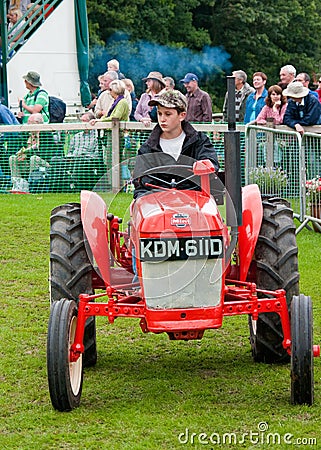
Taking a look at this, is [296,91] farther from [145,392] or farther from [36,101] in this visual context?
[145,392]

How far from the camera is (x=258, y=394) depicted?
613 centimetres

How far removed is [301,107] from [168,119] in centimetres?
720

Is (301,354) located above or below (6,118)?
below


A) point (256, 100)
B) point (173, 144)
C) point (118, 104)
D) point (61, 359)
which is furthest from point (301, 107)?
point (61, 359)

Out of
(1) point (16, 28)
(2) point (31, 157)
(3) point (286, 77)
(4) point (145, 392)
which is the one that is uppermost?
(1) point (16, 28)

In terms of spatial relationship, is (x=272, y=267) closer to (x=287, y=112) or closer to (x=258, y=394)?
Answer: (x=258, y=394)

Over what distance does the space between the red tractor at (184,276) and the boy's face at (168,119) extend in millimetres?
437

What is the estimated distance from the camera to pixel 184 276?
5.76 m

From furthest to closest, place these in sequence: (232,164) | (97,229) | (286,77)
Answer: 1. (286,77)
2. (97,229)
3. (232,164)

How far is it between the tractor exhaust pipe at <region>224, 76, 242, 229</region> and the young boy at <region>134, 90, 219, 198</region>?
15.7 inches

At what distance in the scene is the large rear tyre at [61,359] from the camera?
563 centimetres

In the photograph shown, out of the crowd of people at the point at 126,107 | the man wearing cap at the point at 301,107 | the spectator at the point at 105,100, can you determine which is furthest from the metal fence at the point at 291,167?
the spectator at the point at 105,100

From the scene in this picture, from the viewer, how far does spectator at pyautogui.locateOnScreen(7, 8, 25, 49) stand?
70.4ft

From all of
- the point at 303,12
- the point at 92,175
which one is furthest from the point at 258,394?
the point at 303,12
